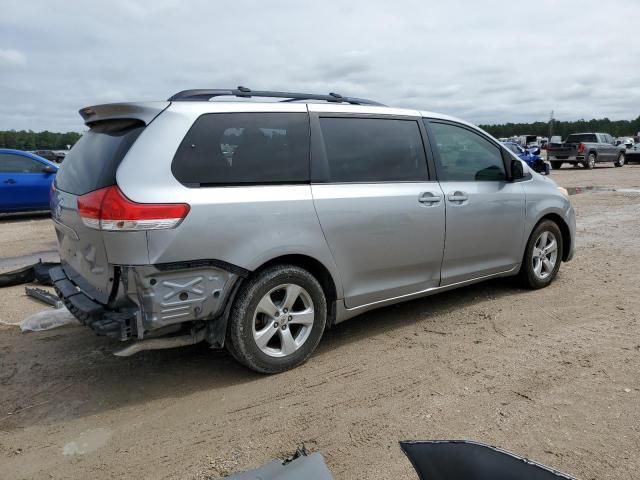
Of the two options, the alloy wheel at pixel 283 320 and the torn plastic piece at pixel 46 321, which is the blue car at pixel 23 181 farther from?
the alloy wheel at pixel 283 320

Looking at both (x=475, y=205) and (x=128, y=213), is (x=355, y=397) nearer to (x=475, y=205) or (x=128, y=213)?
(x=128, y=213)

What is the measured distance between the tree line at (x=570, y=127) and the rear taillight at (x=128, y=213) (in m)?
106

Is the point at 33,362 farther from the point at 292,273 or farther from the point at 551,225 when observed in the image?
the point at 551,225

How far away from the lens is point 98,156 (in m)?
3.31

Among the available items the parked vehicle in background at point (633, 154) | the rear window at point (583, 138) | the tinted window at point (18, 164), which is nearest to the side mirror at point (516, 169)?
the tinted window at point (18, 164)

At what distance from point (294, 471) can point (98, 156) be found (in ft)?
7.62

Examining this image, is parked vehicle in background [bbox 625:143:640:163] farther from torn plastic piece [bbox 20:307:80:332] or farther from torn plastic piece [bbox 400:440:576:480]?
torn plastic piece [bbox 400:440:576:480]

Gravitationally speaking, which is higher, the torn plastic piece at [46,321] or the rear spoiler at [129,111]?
the rear spoiler at [129,111]

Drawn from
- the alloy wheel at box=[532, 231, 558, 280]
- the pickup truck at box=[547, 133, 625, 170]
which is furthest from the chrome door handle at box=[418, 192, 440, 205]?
the pickup truck at box=[547, 133, 625, 170]

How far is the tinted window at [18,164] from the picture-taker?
11203 mm

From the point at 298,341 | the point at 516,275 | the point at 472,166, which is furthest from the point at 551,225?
the point at 298,341

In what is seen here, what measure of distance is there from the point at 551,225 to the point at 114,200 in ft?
14.3

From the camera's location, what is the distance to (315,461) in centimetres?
226

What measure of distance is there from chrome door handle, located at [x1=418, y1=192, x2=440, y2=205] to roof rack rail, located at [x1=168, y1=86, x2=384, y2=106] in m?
0.88
